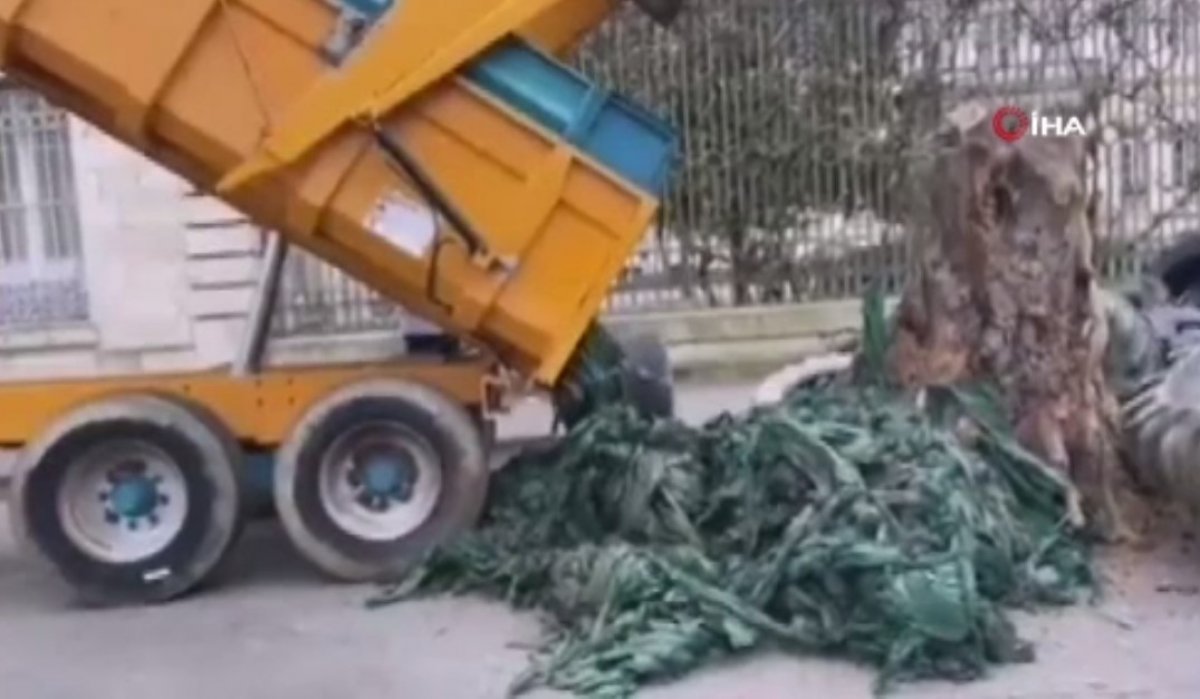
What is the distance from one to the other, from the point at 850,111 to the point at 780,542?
22.9 ft

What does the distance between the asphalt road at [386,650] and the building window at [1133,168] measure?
6.31 metres

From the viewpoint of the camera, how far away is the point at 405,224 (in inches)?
344

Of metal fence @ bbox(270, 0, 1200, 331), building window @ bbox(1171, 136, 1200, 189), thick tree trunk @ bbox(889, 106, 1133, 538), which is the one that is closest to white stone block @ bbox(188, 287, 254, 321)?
metal fence @ bbox(270, 0, 1200, 331)

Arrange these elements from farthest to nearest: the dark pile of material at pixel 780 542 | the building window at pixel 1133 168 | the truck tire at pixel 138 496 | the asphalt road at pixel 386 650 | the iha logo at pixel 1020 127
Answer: the building window at pixel 1133 168 < the iha logo at pixel 1020 127 < the truck tire at pixel 138 496 < the dark pile of material at pixel 780 542 < the asphalt road at pixel 386 650

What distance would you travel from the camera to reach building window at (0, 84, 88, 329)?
15273 mm

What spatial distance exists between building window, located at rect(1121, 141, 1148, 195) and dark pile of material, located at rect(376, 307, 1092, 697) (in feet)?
19.0

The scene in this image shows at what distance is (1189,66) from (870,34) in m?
1.93

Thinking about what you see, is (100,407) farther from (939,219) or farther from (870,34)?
(870,34)

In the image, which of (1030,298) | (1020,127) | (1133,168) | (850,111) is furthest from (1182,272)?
(1030,298)

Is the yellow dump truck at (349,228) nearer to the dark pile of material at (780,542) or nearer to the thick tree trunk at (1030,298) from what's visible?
the dark pile of material at (780,542)

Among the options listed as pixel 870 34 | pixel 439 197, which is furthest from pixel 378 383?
pixel 870 34

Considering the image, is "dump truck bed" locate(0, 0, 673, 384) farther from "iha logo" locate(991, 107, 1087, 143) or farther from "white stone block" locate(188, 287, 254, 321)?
"white stone block" locate(188, 287, 254, 321)

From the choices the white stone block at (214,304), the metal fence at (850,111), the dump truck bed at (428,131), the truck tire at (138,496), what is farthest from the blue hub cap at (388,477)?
the white stone block at (214,304)

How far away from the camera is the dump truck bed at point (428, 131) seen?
8.70m
